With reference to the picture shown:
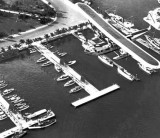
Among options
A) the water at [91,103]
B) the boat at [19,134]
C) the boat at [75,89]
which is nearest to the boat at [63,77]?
the water at [91,103]

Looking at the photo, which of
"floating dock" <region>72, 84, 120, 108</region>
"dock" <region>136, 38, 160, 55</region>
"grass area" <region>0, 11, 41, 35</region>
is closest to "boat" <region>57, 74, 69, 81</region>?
"floating dock" <region>72, 84, 120, 108</region>

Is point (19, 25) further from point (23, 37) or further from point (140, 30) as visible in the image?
point (140, 30)

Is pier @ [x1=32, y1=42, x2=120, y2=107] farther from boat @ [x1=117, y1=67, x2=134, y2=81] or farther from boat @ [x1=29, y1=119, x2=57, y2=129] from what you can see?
boat @ [x1=29, y1=119, x2=57, y2=129]

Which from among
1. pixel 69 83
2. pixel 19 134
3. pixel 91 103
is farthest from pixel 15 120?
pixel 91 103

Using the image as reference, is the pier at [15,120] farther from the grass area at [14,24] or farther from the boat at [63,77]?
the grass area at [14,24]

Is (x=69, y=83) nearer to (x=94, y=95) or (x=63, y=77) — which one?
(x=63, y=77)

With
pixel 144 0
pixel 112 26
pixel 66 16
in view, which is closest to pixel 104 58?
pixel 112 26
